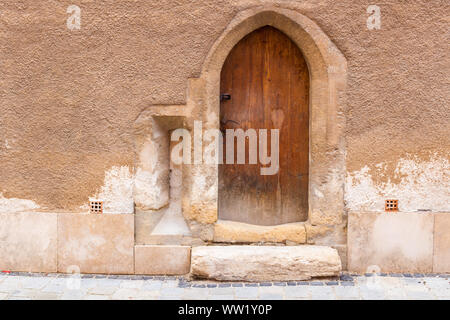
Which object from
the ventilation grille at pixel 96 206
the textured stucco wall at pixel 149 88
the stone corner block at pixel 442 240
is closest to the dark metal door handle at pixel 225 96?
the textured stucco wall at pixel 149 88

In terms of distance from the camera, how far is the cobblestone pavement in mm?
3678

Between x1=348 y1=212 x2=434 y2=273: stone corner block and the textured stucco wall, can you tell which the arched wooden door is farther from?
x1=348 y1=212 x2=434 y2=273: stone corner block

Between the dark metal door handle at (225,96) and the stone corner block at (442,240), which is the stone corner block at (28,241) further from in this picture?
the stone corner block at (442,240)

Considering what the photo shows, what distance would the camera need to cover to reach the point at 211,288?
12.7 ft

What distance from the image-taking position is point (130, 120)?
13.4ft

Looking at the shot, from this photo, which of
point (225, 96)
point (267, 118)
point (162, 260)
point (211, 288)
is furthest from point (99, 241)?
point (267, 118)

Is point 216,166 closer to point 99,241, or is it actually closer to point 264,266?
point 264,266

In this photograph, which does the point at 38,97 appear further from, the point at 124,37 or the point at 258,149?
the point at 258,149

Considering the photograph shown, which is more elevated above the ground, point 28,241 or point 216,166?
point 216,166

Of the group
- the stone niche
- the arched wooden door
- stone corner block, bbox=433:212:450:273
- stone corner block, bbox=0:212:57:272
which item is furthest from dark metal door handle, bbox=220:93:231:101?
stone corner block, bbox=433:212:450:273

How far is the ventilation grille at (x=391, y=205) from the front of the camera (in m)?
4.17

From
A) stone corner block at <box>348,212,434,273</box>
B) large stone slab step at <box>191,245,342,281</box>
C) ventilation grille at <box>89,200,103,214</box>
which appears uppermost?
ventilation grille at <box>89,200,103,214</box>

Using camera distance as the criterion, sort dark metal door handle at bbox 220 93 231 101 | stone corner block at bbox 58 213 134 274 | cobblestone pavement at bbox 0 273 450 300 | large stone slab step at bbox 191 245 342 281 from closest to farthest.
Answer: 1. cobblestone pavement at bbox 0 273 450 300
2. large stone slab step at bbox 191 245 342 281
3. stone corner block at bbox 58 213 134 274
4. dark metal door handle at bbox 220 93 231 101

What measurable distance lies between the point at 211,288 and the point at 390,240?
69.3 inches
